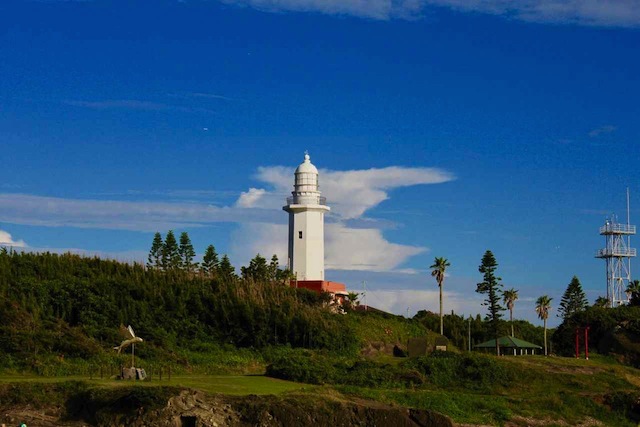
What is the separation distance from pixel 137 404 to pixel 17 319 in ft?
50.1

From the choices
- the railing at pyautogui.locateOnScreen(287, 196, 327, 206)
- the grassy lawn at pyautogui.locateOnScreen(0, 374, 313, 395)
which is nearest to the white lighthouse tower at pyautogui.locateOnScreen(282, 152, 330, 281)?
the railing at pyautogui.locateOnScreen(287, 196, 327, 206)

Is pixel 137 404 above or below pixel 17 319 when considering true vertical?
below

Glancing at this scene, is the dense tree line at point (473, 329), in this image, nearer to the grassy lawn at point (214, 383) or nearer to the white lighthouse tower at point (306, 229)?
the white lighthouse tower at point (306, 229)

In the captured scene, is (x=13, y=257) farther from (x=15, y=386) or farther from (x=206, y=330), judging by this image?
(x=15, y=386)

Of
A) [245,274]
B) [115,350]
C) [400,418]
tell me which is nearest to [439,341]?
[245,274]

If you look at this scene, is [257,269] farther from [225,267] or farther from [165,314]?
[165,314]

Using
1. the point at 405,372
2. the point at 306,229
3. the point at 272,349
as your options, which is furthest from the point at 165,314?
the point at 306,229

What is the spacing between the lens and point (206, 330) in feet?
158

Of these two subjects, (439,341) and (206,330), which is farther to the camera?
(439,341)

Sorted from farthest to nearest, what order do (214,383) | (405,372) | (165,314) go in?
(165,314) → (405,372) → (214,383)

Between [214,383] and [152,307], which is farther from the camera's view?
[152,307]

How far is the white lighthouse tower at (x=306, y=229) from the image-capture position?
233 ft

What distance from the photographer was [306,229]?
71.2 m

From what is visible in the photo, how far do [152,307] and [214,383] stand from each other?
18.2 meters
